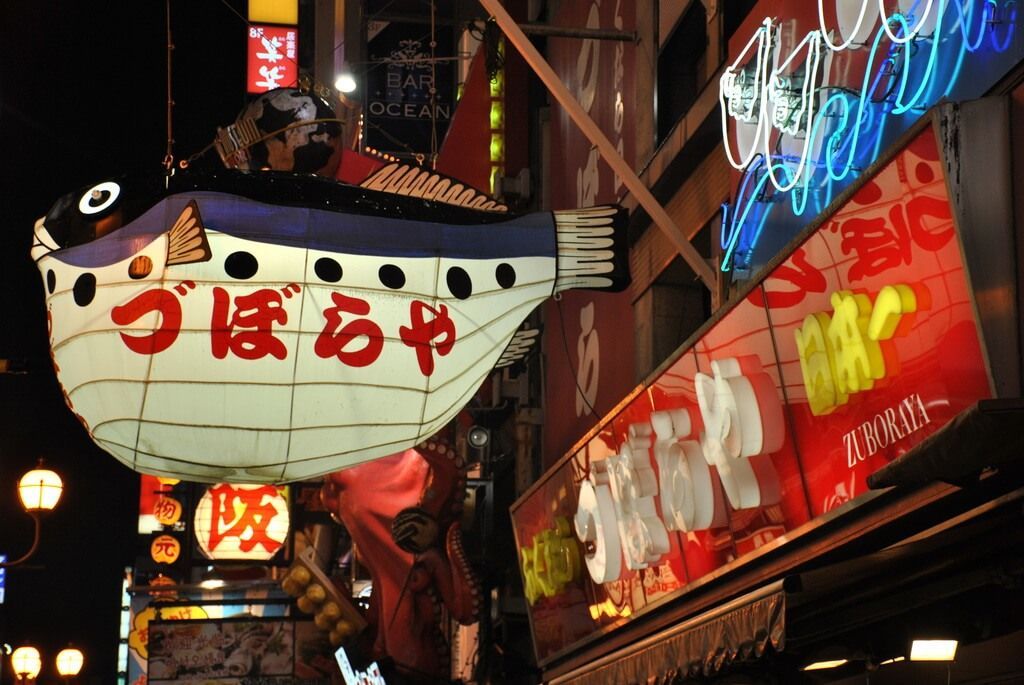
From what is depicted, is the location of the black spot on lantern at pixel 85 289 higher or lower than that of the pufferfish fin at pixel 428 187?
lower

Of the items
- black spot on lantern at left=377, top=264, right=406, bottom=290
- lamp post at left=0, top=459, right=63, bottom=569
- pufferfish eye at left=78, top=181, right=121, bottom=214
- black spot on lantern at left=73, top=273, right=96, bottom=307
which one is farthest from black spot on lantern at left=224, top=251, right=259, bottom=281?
lamp post at left=0, top=459, right=63, bottom=569

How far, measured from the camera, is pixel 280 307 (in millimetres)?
9422

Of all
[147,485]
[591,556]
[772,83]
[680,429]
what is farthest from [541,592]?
[147,485]

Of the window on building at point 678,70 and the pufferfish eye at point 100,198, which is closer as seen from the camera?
the pufferfish eye at point 100,198

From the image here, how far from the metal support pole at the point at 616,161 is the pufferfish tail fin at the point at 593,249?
264mm

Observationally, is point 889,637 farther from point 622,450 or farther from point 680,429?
point 622,450

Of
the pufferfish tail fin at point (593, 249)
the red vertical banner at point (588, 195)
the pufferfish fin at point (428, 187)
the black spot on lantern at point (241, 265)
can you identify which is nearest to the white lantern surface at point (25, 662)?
the red vertical banner at point (588, 195)

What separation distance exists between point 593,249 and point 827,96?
7.56ft

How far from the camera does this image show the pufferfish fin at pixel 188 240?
31.0ft

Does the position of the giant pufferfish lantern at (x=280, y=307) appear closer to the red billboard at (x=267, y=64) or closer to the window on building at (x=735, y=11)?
the window on building at (x=735, y=11)

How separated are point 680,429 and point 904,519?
3306 mm

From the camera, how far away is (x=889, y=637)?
912cm

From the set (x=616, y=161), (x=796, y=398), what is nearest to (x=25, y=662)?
(x=616, y=161)

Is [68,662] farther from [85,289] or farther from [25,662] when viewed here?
[85,289]
